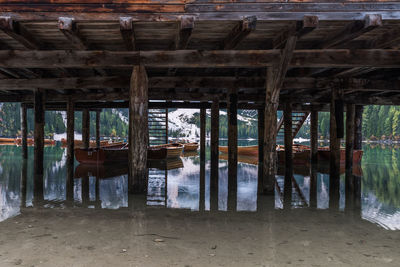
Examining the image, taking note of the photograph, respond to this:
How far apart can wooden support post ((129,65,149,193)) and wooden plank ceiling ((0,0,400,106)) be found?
0.42 metres

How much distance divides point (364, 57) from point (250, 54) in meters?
2.82

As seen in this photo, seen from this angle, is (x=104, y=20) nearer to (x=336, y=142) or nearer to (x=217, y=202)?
(x=217, y=202)

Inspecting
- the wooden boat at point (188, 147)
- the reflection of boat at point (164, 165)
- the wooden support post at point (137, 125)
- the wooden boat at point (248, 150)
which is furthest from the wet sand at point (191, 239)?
the wooden boat at point (188, 147)

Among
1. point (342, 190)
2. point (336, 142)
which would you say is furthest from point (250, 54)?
point (336, 142)

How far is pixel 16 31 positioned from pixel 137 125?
313 cm

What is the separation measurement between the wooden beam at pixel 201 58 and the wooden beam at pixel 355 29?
16.1 inches

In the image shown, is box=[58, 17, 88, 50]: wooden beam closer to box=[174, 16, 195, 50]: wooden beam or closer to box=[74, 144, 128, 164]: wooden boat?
box=[174, 16, 195, 50]: wooden beam

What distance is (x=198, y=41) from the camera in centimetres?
688

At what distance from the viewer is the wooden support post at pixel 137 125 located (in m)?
6.94

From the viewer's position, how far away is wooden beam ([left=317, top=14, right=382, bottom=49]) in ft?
16.9

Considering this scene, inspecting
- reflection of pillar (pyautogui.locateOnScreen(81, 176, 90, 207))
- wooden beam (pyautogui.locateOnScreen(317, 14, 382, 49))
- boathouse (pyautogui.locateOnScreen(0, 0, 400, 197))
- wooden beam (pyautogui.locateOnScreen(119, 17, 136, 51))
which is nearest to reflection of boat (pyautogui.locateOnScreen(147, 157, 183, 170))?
reflection of pillar (pyautogui.locateOnScreen(81, 176, 90, 207))

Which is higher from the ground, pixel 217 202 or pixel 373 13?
pixel 373 13

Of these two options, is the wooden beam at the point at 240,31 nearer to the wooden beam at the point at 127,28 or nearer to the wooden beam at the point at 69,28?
the wooden beam at the point at 127,28

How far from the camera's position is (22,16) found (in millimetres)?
5359
